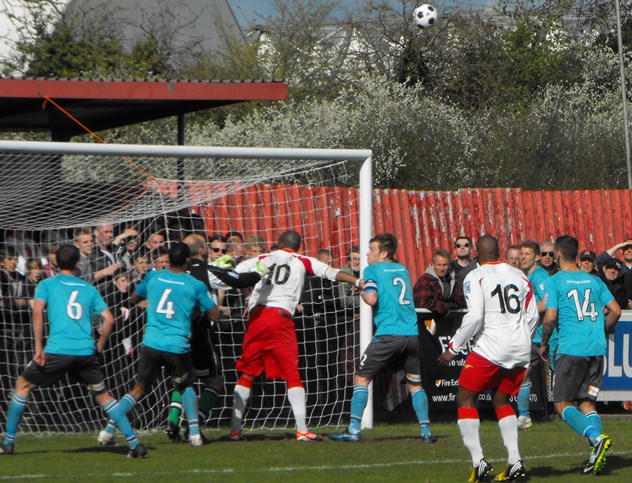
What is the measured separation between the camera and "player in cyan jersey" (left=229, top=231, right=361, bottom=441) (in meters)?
10.6

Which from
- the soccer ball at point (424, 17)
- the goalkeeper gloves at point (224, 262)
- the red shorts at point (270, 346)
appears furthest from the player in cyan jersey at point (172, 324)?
the soccer ball at point (424, 17)

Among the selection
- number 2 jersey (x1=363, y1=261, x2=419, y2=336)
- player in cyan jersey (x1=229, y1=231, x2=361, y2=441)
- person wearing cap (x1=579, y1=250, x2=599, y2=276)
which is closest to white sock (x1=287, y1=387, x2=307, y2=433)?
player in cyan jersey (x1=229, y1=231, x2=361, y2=441)

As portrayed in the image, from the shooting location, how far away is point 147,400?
38.9ft

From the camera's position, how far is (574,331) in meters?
9.15

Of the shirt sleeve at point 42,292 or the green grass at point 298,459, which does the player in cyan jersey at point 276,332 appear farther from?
the shirt sleeve at point 42,292

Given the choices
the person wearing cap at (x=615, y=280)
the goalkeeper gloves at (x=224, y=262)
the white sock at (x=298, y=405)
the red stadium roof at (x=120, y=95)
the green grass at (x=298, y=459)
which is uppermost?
the red stadium roof at (x=120, y=95)

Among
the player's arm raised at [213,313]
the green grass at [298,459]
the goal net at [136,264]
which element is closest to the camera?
the green grass at [298,459]

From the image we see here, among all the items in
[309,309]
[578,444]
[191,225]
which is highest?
[191,225]

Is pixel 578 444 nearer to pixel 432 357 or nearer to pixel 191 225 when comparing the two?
pixel 432 357

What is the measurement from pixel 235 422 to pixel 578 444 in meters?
3.33

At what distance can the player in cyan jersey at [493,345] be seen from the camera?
27.6 feet

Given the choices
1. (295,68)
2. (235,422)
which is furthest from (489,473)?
(295,68)

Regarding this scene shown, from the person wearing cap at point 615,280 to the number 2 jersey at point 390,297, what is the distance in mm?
4642

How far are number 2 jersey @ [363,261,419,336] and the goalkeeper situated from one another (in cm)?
108
